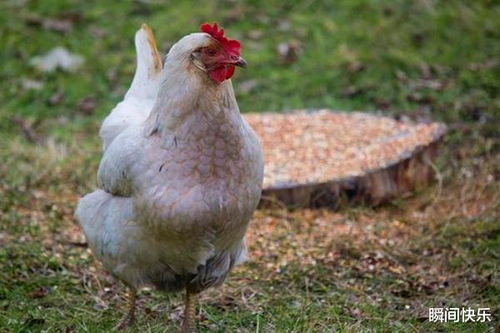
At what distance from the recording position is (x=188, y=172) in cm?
317

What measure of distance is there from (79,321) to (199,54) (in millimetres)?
1296

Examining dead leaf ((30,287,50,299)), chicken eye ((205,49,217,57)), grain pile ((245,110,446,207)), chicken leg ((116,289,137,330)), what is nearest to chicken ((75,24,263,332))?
chicken eye ((205,49,217,57))

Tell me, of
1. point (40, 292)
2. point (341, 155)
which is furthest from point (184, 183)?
point (341, 155)

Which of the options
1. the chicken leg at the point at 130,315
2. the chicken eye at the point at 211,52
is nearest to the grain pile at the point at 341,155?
the chicken leg at the point at 130,315

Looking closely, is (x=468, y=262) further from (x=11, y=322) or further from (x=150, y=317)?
(x=11, y=322)

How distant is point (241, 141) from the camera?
3.22 meters

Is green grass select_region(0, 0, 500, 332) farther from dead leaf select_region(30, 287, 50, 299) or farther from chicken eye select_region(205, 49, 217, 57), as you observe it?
chicken eye select_region(205, 49, 217, 57)

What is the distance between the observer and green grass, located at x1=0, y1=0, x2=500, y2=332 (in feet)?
13.0

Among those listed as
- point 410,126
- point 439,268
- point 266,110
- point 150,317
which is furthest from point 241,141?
point 266,110

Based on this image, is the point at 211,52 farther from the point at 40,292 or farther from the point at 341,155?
the point at 341,155

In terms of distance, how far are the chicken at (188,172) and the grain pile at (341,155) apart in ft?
5.22

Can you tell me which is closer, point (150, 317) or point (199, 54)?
point (199, 54)

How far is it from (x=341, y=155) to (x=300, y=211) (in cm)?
48

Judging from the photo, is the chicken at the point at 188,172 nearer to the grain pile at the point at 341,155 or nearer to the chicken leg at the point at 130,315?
the chicken leg at the point at 130,315
